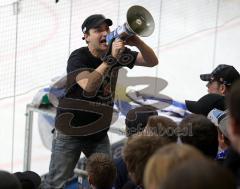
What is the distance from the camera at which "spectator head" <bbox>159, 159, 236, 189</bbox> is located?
41.6 inches

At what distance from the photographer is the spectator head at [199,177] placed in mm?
1058

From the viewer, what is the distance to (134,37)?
3.12 metres

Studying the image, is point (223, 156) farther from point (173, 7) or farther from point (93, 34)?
point (173, 7)

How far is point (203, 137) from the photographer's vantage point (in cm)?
200

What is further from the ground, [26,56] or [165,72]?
[26,56]

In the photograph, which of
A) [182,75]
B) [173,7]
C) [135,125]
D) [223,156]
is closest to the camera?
[223,156]

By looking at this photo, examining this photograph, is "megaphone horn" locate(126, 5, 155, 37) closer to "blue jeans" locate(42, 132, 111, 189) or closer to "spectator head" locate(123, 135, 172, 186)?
"blue jeans" locate(42, 132, 111, 189)

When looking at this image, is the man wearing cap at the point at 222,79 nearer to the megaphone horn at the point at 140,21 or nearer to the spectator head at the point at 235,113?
the megaphone horn at the point at 140,21

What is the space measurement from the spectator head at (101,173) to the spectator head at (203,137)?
1.37 feet

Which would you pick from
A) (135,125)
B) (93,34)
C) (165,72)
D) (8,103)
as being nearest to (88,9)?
(165,72)

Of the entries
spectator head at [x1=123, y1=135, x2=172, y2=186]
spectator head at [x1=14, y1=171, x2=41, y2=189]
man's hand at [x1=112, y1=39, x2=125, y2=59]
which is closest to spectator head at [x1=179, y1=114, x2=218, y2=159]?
spectator head at [x1=123, y1=135, x2=172, y2=186]

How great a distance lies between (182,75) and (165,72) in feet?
0.79

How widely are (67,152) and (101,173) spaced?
96 cm

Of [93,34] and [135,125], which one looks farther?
[93,34]
